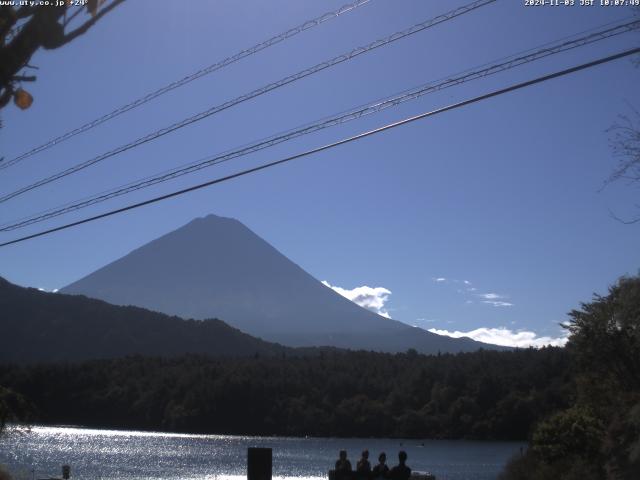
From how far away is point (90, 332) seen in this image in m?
137

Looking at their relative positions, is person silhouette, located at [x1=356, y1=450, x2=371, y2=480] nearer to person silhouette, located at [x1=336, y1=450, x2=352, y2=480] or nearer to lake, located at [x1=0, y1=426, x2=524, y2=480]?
person silhouette, located at [x1=336, y1=450, x2=352, y2=480]

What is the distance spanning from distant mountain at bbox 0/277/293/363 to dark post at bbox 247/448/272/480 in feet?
365

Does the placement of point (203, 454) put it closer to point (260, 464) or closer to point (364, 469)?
point (364, 469)

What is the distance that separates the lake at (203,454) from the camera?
5669cm

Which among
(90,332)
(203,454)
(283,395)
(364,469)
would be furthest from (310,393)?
(364,469)

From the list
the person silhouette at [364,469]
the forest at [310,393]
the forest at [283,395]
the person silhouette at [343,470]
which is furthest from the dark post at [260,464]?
the forest at [283,395]

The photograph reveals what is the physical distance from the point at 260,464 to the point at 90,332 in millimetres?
Result: 131545

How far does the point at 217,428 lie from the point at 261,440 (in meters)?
7.17

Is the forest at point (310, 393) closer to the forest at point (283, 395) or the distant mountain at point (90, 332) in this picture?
the forest at point (283, 395)

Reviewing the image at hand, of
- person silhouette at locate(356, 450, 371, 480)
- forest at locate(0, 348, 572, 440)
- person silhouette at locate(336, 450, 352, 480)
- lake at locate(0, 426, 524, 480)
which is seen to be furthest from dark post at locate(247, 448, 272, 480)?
forest at locate(0, 348, 572, 440)

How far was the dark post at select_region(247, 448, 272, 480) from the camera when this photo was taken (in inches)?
434

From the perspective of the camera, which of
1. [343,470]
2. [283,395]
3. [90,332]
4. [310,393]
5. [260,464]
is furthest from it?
[90,332]

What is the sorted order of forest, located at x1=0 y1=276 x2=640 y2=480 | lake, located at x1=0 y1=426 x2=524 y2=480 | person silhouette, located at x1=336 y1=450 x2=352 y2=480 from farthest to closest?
forest, located at x1=0 y1=276 x2=640 y2=480 → lake, located at x1=0 y1=426 x2=524 y2=480 → person silhouette, located at x1=336 y1=450 x2=352 y2=480

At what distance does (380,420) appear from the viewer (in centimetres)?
9819
